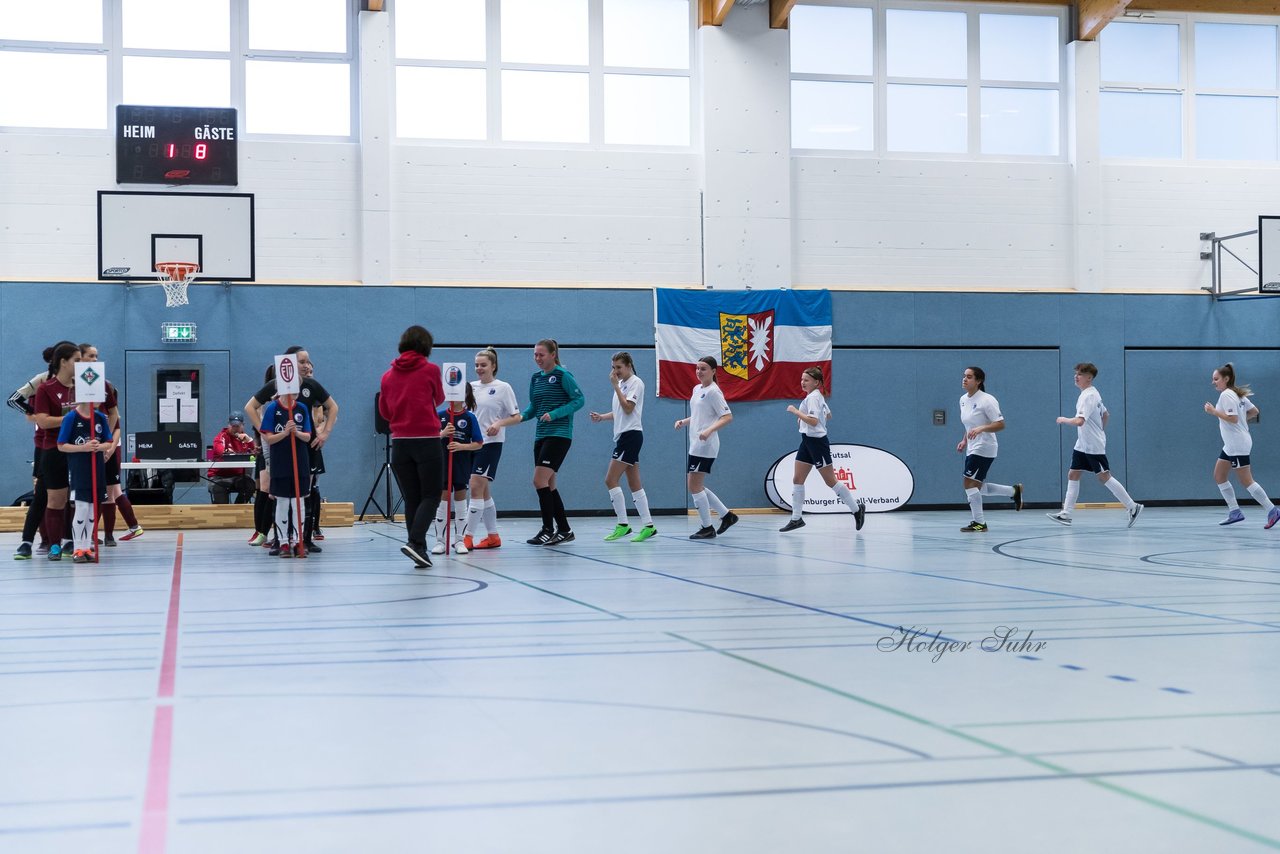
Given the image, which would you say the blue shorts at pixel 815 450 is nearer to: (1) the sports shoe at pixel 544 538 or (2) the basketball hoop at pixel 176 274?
(1) the sports shoe at pixel 544 538

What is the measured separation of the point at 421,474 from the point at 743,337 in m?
10.0

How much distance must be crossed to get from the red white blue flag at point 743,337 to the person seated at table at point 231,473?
5703 mm

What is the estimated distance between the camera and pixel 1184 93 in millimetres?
19703

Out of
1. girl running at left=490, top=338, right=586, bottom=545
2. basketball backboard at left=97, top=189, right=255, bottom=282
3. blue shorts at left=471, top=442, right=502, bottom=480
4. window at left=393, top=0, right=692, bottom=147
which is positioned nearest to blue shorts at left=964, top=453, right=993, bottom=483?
girl running at left=490, top=338, right=586, bottom=545

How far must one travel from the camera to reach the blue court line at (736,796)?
2.58m

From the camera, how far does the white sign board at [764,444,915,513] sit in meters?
17.7

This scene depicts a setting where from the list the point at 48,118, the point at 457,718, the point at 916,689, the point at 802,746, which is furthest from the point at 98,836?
the point at 48,118

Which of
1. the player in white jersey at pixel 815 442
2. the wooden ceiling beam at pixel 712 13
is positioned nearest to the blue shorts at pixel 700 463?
the player in white jersey at pixel 815 442

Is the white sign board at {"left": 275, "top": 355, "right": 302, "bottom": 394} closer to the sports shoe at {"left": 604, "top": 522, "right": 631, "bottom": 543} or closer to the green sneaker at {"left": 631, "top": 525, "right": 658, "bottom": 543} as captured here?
the sports shoe at {"left": 604, "top": 522, "right": 631, "bottom": 543}

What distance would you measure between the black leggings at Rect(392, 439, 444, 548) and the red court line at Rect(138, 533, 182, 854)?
11.4 ft

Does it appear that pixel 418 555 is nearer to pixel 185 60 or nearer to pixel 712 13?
pixel 185 60

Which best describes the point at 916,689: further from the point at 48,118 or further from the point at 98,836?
the point at 48,118

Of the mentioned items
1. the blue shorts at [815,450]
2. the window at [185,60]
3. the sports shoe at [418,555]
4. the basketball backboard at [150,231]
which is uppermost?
the window at [185,60]

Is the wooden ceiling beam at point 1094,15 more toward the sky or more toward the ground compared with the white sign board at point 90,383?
more toward the sky
